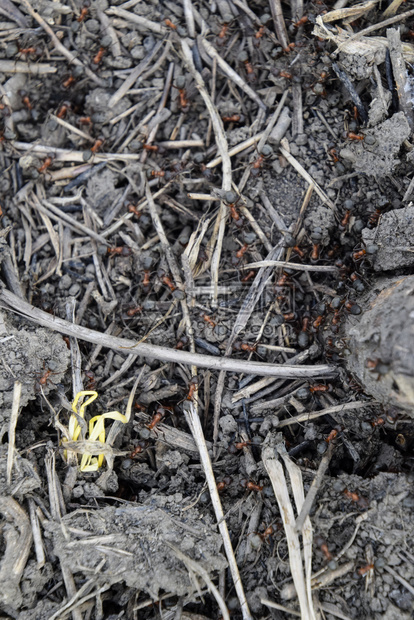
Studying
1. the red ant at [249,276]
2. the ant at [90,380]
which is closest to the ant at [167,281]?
the red ant at [249,276]

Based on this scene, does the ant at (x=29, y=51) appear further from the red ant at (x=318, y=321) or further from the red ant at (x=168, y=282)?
the red ant at (x=318, y=321)

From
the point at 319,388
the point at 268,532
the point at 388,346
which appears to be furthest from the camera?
the point at 319,388

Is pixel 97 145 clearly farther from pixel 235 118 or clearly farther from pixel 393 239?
pixel 393 239

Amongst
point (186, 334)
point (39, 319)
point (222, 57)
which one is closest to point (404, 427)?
point (186, 334)

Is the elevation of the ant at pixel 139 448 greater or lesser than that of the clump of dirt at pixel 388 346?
lesser

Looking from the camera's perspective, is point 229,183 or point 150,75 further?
point 150,75

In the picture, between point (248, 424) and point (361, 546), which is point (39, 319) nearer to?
point (248, 424)

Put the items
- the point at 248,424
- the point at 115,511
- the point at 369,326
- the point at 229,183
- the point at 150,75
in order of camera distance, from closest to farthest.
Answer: the point at 369,326, the point at 115,511, the point at 248,424, the point at 229,183, the point at 150,75

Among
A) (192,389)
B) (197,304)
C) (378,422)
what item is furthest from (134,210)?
(378,422)
